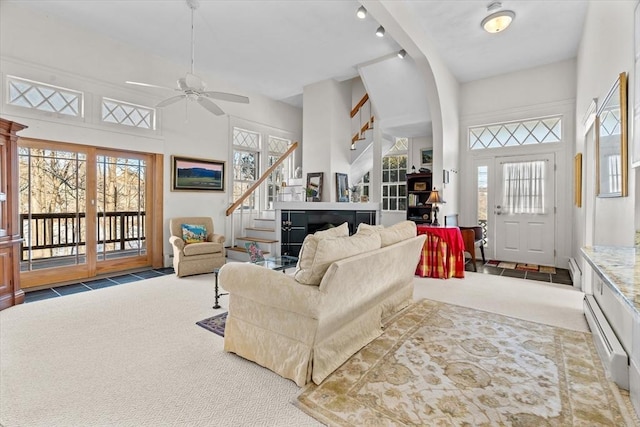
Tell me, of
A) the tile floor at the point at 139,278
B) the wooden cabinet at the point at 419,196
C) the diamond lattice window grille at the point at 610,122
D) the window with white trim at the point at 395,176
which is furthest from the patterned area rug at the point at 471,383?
the window with white trim at the point at 395,176

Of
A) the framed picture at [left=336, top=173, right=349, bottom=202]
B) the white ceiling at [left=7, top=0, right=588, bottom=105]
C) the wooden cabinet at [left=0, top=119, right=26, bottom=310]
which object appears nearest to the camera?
the wooden cabinet at [left=0, top=119, right=26, bottom=310]

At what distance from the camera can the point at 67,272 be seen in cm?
440

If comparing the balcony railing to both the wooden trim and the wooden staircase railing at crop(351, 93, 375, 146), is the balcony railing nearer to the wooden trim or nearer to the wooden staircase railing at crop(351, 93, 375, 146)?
the wooden trim

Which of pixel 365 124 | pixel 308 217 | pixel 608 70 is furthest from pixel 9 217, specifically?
pixel 608 70

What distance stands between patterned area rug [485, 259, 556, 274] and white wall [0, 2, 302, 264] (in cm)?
521

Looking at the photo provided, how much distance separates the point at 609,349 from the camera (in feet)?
6.91

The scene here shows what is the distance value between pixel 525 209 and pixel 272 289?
18.1 ft

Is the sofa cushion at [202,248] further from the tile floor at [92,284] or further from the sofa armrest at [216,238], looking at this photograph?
the tile floor at [92,284]

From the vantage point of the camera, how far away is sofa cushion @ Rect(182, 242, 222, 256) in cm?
471

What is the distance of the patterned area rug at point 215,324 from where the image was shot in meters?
2.74

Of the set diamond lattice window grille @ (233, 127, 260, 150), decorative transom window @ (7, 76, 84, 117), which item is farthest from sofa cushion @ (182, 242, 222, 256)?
diamond lattice window grille @ (233, 127, 260, 150)

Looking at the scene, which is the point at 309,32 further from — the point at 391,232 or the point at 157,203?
the point at 157,203

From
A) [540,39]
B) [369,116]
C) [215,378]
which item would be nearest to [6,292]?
[215,378]

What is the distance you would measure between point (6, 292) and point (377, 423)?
3988 mm
